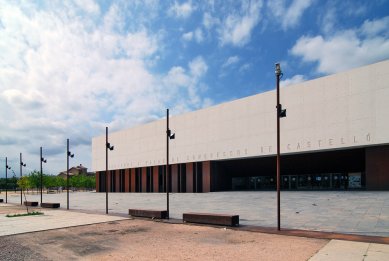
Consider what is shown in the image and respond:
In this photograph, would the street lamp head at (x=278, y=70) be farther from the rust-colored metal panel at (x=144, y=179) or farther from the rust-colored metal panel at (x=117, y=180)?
the rust-colored metal panel at (x=117, y=180)

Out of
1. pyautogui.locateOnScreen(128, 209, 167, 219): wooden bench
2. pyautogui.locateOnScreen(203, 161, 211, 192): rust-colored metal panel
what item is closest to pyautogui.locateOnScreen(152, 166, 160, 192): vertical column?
pyautogui.locateOnScreen(203, 161, 211, 192): rust-colored metal panel

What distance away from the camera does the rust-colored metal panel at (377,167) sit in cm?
3155

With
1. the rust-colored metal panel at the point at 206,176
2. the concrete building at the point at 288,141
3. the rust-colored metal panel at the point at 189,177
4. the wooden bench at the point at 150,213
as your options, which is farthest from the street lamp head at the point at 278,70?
the rust-colored metal panel at the point at 189,177

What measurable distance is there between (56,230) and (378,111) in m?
27.8

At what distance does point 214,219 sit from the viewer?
657 inches

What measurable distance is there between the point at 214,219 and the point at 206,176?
105ft

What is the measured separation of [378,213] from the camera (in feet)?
59.3

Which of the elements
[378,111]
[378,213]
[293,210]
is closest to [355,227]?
[378,213]

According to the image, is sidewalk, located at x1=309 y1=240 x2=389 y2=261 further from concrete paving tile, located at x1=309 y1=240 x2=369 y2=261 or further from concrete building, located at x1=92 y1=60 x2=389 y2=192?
concrete building, located at x1=92 y1=60 x2=389 y2=192

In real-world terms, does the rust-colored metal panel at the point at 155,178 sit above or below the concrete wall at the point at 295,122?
below

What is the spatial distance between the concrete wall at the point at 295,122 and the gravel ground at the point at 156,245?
22.7m

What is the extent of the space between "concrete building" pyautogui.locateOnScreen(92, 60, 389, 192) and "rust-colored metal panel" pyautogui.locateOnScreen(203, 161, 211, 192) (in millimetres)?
136

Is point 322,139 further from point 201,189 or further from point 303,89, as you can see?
point 201,189

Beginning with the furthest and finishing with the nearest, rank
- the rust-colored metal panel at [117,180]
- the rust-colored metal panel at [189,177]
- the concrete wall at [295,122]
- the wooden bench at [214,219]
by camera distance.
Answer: the rust-colored metal panel at [117,180]
the rust-colored metal panel at [189,177]
the concrete wall at [295,122]
the wooden bench at [214,219]
